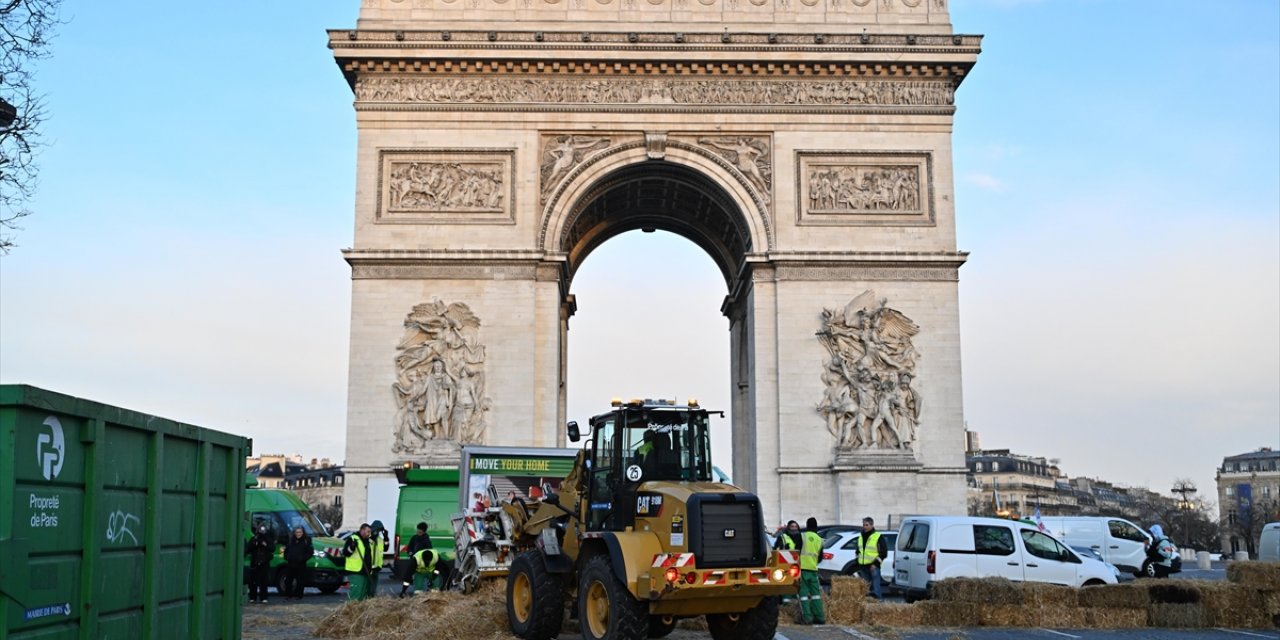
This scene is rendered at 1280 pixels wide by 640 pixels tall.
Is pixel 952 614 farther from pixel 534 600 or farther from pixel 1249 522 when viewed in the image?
pixel 1249 522

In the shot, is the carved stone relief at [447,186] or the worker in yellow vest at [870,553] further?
the carved stone relief at [447,186]

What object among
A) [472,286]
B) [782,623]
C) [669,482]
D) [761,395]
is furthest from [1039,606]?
[472,286]

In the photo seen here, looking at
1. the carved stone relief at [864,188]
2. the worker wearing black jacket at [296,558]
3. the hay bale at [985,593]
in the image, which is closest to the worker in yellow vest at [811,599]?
the hay bale at [985,593]

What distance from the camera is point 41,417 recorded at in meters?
6.47

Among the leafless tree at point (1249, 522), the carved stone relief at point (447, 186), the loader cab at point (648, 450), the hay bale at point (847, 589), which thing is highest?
the carved stone relief at point (447, 186)

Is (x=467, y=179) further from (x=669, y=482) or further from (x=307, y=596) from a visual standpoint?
(x=669, y=482)

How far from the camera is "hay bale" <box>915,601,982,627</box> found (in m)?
15.8

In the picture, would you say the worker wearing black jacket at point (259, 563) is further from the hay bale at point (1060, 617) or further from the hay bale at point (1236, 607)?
the hay bale at point (1236, 607)

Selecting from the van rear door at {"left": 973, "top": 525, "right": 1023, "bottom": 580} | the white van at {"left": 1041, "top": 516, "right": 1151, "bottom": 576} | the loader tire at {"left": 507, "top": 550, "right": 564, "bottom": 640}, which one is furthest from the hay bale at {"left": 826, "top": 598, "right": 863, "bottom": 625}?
the white van at {"left": 1041, "top": 516, "right": 1151, "bottom": 576}

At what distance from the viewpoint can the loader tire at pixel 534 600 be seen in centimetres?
1238

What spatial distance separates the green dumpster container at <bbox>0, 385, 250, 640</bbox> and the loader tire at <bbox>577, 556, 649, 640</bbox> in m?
3.34

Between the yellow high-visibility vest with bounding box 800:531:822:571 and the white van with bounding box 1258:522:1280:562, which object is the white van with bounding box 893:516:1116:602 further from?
the white van with bounding box 1258:522:1280:562

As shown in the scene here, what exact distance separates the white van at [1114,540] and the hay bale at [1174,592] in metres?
12.2

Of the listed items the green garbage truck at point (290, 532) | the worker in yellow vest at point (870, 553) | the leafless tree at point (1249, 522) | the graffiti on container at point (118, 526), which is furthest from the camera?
the leafless tree at point (1249, 522)
